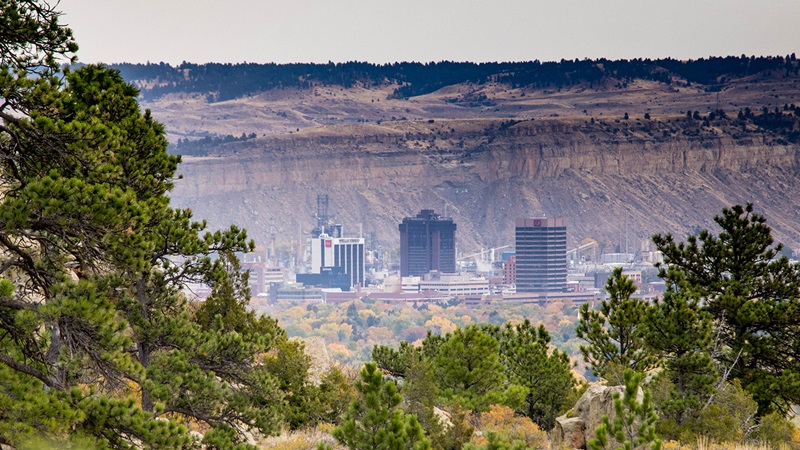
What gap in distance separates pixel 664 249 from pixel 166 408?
13.9 meters

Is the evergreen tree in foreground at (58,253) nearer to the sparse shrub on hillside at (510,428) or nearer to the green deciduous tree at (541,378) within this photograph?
the sparse shrub on hillside at (510,428)

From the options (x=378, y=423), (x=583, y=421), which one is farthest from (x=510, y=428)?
(x=378, y=423)

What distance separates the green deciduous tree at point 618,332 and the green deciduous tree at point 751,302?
4.09 feet

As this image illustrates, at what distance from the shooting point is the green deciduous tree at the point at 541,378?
26.4 metres

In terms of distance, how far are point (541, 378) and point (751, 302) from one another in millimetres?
4894

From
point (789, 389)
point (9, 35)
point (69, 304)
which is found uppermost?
point (9, 35)

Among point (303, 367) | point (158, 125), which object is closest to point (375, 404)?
point (158, 125)

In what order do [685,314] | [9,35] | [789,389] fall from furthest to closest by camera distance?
[789,389] < [685,314] < [9,35]

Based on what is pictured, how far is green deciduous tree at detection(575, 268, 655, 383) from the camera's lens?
80.0 ft

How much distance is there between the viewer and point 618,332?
2512 cm

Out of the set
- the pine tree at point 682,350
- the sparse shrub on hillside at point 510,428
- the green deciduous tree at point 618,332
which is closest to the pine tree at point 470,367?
the sparse shrub on hillside at point 510,428

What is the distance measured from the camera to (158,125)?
19984mm

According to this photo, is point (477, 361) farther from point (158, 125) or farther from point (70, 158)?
point (70, 158)

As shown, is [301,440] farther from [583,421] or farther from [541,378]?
[541,378]
